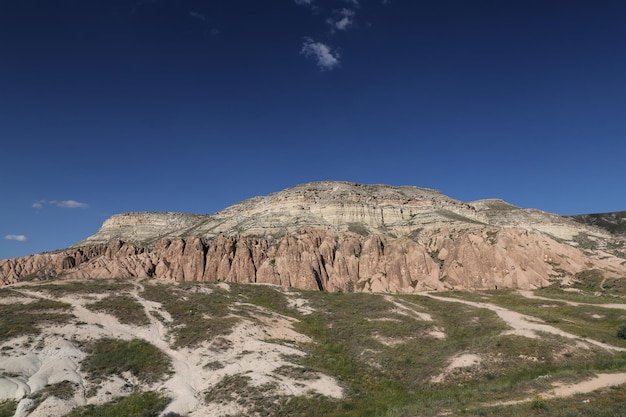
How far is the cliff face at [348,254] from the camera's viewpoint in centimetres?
8294

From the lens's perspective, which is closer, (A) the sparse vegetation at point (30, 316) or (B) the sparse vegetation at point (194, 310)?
(A) the sparse vegetation at point (30, 316)

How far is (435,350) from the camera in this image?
3659cm

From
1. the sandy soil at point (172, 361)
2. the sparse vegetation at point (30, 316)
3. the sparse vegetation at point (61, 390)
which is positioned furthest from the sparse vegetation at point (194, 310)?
the sparse vegetation at point (30, 316)

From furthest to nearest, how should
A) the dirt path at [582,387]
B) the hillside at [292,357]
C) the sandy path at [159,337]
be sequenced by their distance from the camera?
the sandy path at [159,337], the hillside at [292,357], the dirt path at [582,387]

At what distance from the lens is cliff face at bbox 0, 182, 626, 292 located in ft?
272

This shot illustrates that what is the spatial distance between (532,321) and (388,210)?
267ft

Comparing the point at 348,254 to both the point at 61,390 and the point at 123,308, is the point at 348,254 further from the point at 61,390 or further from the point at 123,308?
the point at 61,390

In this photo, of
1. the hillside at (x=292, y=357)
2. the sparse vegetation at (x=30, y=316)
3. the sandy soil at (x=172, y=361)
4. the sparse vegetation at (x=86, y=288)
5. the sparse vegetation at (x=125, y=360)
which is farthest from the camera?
the sparse vegetation at (x=86, y=288)

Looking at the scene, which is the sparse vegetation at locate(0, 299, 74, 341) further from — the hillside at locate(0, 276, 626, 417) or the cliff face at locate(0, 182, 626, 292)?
the cliff face at locate(0, 182, 626, 292)

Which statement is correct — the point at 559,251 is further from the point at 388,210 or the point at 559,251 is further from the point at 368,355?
the point at 368,355

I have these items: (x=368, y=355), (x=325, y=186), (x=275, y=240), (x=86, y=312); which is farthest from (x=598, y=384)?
(x=325, y=186)

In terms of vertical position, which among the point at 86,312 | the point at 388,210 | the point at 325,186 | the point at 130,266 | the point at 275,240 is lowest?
the point at 86,312

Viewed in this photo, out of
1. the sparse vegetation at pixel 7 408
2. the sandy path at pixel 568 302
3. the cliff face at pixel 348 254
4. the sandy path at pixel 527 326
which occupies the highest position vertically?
the cliff face at pixel 348 254

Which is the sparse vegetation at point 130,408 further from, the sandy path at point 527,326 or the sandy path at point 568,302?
the sandy path at point 568,302
